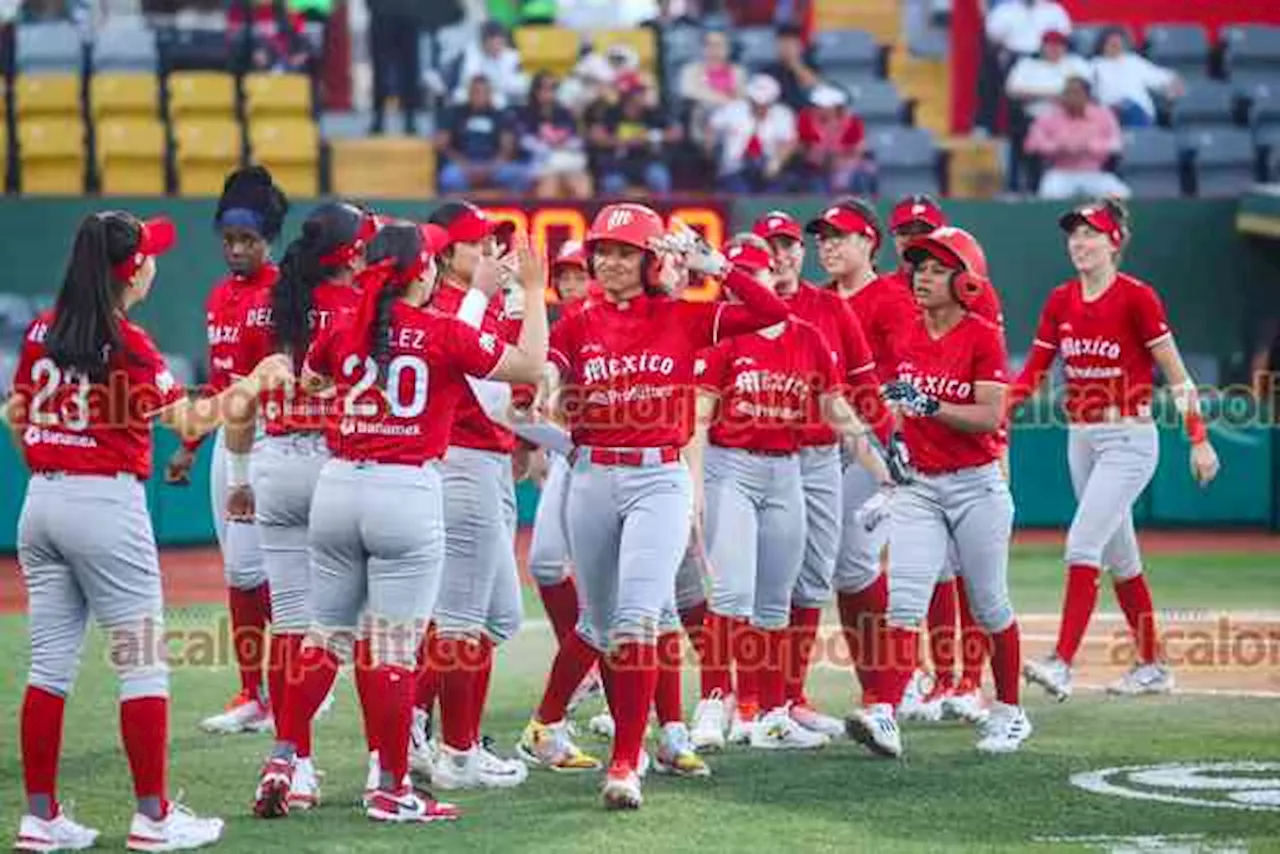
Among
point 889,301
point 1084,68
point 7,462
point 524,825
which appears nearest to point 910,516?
point 889,301

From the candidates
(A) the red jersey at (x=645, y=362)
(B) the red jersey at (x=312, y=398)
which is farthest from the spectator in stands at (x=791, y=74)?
(A) the red jersey at (x=645, y=362)

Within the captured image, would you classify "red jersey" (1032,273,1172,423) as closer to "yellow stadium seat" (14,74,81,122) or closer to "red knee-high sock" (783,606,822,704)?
"red knee-high sock" (783,606,822,704)

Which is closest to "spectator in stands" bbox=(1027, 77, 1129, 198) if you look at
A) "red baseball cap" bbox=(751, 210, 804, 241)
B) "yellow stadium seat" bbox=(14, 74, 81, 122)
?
"yellow stadium seat" bbox=(14, 74, 81, 122)

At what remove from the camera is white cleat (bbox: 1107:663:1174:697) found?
37.3 feet

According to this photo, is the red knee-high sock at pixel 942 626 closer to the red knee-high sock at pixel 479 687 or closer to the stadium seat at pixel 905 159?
the red knee-high sock at pixel 479 687

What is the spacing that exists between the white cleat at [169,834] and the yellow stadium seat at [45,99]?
12089 millimetres

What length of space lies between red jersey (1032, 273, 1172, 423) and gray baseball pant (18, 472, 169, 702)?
190 inches

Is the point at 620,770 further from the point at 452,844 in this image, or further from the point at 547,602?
the point at 547,602

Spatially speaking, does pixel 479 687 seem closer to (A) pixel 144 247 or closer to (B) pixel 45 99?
(A) pixel 144 247

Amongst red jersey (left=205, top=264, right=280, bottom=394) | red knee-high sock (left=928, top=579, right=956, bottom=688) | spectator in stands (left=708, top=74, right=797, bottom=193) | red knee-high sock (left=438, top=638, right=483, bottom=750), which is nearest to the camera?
red knee-high sock (left=438, top=638, right=483, bottom=750)

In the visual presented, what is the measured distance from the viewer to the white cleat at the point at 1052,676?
1084cm

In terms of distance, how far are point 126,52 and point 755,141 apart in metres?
4.97

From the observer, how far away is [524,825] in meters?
8.36

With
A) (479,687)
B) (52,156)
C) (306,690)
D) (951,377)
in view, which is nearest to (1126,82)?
(52,156)
